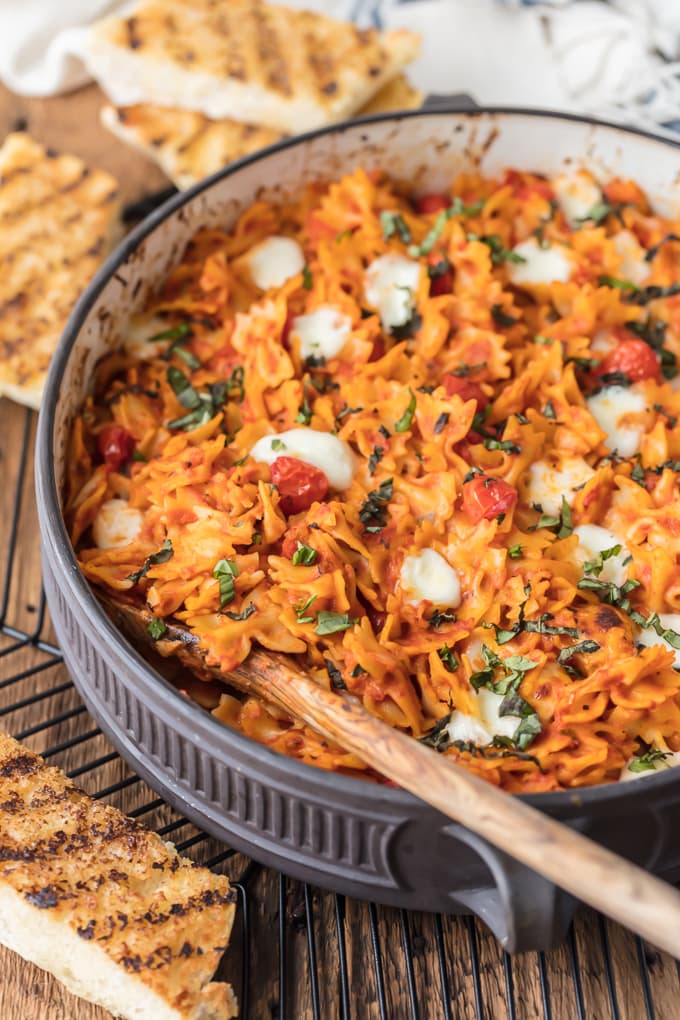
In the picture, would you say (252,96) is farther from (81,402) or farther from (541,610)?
(541,610)

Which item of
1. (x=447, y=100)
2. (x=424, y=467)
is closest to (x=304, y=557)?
(x=424, y=467)

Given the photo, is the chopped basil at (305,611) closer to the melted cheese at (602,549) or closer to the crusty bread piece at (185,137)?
the melted cheese at (602,549)

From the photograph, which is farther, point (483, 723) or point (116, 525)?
point (116, 525)

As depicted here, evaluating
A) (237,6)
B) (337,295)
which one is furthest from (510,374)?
(237,6)

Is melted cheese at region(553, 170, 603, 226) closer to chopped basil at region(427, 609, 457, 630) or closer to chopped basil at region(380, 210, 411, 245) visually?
chopped basil at region(380, 210, 411, 245)

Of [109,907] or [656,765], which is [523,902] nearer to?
[656,765]
